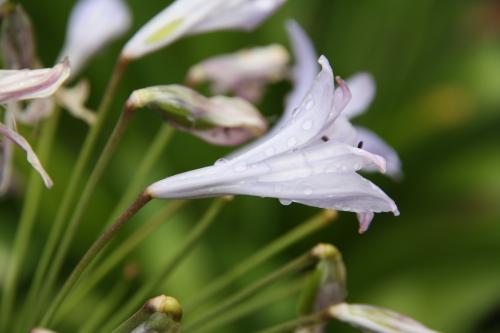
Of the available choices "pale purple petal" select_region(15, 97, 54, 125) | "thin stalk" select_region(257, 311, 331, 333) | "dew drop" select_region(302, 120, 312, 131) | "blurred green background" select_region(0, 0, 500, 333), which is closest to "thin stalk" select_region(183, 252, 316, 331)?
"thin stalk" select_region(257, 311, 331, 333)

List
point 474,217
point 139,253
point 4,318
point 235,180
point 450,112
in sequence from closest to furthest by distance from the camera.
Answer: point 235,180 → point 4,318 → point 139,253 → point 474,217 → point 450,112

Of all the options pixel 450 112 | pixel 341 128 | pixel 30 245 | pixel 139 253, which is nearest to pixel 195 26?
pixel 341 128

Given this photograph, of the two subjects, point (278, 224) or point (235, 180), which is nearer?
point (235, 180)

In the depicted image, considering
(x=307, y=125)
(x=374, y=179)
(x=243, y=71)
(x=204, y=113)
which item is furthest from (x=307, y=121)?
(x=374, y=179)

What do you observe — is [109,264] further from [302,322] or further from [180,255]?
[302,322]

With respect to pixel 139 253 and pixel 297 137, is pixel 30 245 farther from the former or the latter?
pixel 297 137

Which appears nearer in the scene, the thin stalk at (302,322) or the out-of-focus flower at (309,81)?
the thin stalk at (302,322)

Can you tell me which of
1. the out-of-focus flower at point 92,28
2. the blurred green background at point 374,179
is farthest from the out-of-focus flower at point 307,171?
the blurred green background at point 374,179

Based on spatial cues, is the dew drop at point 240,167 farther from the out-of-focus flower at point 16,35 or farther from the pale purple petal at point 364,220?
the out-of-focus flower at point 16,35
